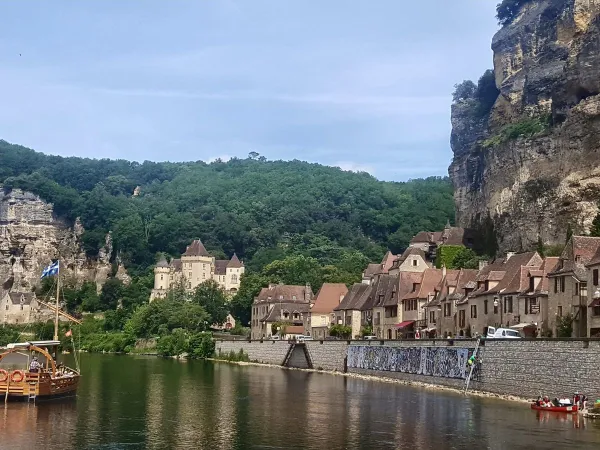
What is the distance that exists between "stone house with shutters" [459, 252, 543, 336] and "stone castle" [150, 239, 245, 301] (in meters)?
102

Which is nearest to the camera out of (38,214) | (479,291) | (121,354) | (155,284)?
(479,291)

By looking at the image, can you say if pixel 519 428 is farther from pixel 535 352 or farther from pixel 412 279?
pixel 412 279

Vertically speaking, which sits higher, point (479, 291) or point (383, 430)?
point (479, 291)

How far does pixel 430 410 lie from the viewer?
40906 millimetres

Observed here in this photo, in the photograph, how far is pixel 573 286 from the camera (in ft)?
156

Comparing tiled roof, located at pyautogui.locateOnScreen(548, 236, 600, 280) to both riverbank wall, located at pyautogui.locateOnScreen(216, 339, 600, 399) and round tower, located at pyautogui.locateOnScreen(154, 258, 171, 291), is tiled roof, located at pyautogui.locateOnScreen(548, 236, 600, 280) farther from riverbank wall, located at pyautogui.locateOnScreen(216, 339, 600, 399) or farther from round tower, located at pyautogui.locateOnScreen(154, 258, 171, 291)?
round tower, located at pyautogui.locateOnScreen(154, 258, 171, 291)

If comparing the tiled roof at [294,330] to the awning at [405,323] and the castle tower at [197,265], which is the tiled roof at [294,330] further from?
the castle tower at [197,265]

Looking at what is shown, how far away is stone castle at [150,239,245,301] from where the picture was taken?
161 meters

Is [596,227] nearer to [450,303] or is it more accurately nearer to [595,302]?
[450,303]

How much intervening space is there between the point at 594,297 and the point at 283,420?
19.5 metres

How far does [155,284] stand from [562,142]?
10448 cm

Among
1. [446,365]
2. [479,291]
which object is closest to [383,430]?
Answer: [446,365]

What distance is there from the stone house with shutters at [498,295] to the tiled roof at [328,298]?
115 feet

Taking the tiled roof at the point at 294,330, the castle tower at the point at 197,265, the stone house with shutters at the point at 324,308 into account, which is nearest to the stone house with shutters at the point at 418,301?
the stone house with shutters at the point at 324,308
